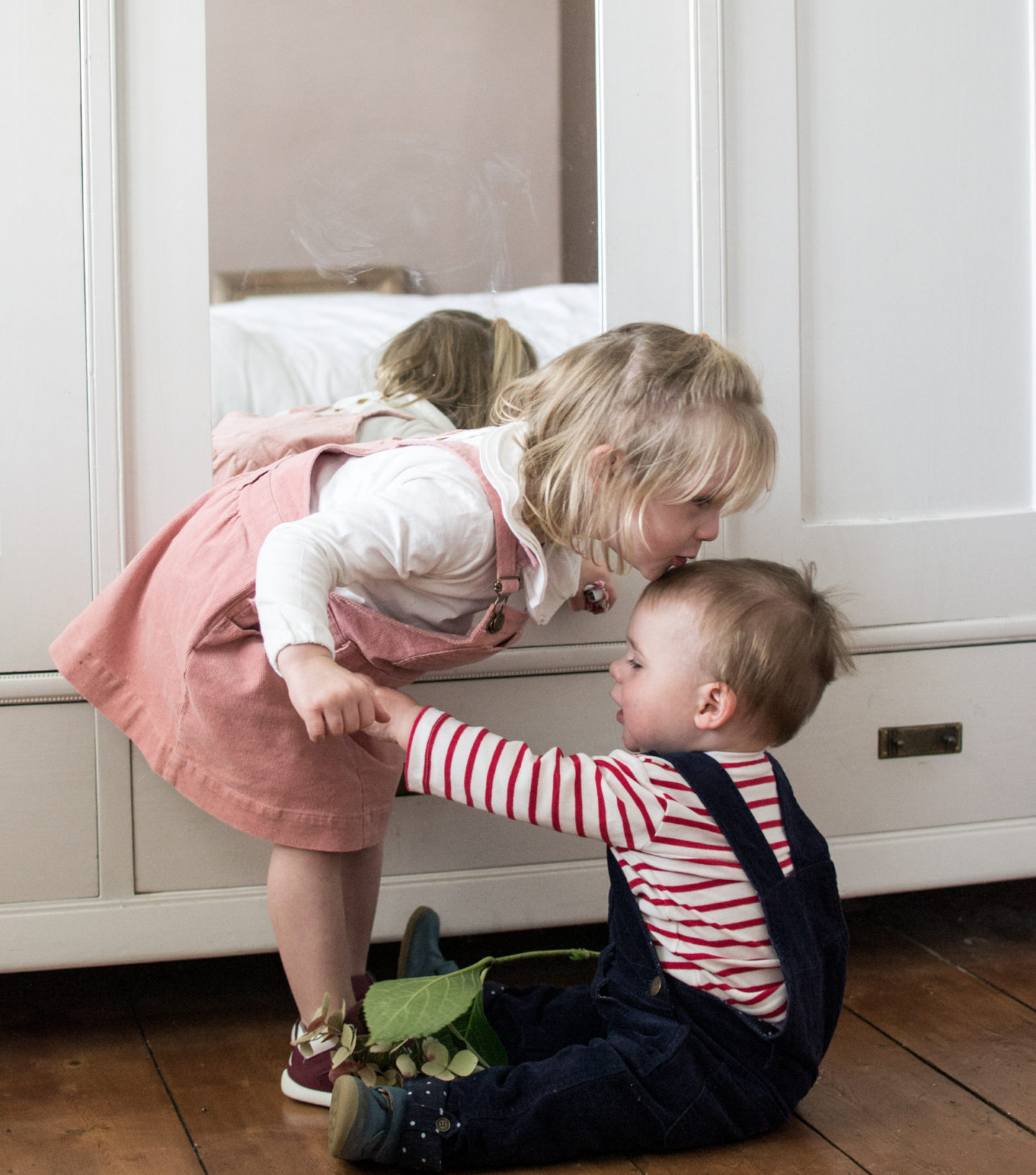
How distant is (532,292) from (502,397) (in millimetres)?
121

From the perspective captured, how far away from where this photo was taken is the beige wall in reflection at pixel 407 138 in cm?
93

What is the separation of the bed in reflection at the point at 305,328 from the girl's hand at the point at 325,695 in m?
0.34

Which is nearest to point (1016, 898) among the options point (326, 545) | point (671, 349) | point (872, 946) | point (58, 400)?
point (872, 946)

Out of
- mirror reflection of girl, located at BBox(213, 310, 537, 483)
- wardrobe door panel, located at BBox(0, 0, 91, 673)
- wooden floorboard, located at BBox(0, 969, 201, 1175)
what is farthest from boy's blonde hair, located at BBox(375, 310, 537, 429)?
wooden floorboard, located at BBox(0, 969, 201, 1175)

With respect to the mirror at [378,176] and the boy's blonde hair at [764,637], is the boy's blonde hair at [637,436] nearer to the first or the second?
the boy's blonde hair at [764,637]

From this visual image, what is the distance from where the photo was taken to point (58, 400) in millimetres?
925

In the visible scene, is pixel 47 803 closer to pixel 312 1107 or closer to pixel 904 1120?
pixel 312 1107

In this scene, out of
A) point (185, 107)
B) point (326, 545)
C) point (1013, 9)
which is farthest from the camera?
point (1013, 9)

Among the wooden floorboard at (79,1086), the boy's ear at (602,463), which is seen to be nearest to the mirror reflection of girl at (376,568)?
the boy's ear at (602,463)

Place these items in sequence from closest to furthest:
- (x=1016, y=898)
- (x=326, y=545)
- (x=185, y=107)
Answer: (x=326, y=545) < (x=185, y=107) < (x=1016, y=898)

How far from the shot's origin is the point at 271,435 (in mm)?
972

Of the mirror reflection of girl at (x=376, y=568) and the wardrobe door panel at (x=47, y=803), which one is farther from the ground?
the mirror reflection of girl at (x=376, y=568)

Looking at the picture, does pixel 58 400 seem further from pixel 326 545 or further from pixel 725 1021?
pixel 725 1021

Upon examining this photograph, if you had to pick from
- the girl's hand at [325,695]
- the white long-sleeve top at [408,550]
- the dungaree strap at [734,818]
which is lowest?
the dungaree strap at [734,818]
